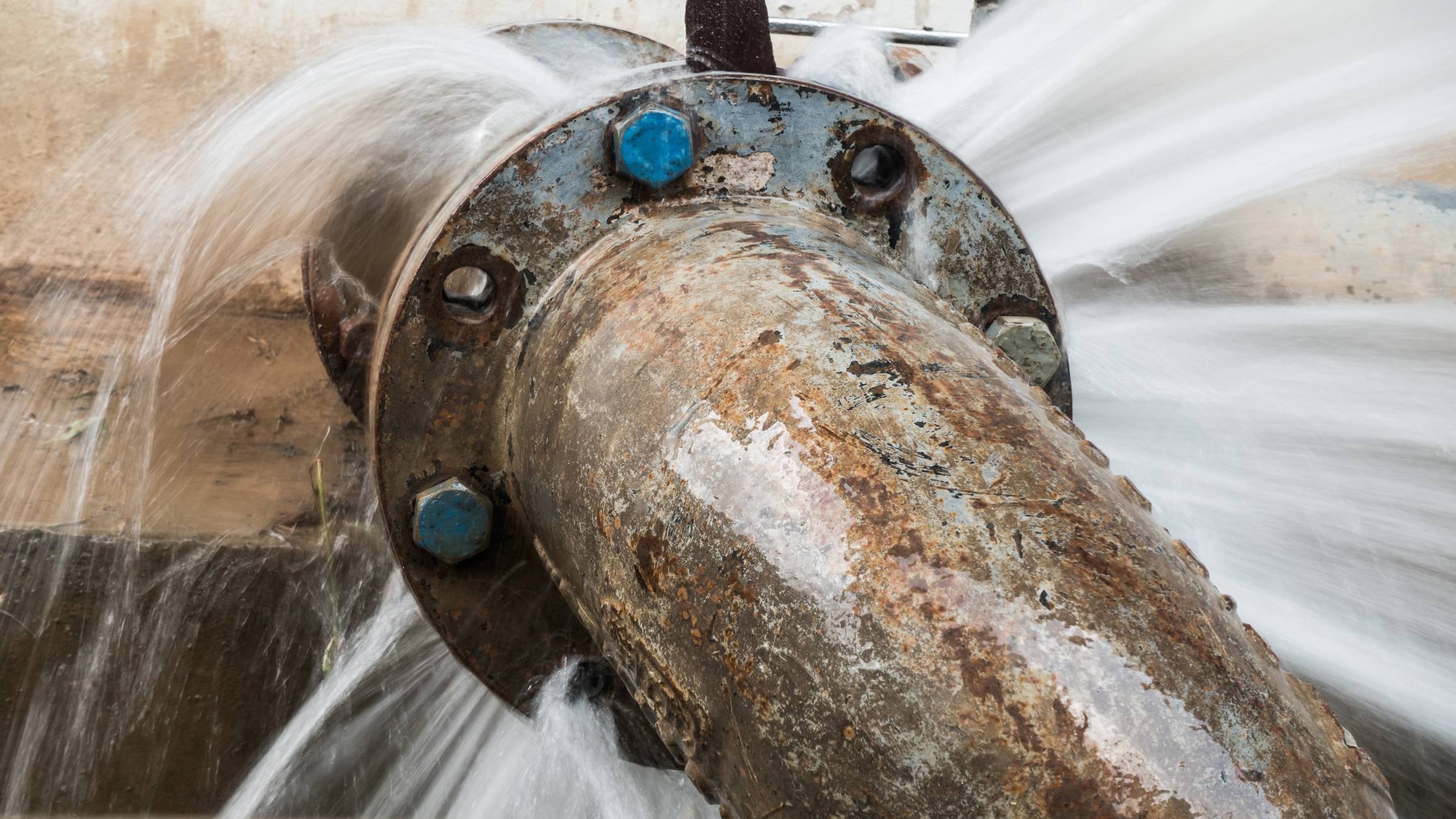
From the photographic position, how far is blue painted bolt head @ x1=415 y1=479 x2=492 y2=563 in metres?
1.15

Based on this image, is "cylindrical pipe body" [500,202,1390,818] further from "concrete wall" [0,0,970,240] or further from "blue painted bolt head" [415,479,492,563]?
"concrete wall" [0,0,970,240]

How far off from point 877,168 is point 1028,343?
27cm

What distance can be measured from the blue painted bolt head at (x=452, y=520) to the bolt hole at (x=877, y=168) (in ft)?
1.80

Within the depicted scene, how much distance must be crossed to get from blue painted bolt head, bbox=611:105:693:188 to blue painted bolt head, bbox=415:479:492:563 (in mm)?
389

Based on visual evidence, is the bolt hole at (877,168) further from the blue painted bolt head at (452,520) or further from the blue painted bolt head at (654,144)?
the blue painted bolt head at (452,520)

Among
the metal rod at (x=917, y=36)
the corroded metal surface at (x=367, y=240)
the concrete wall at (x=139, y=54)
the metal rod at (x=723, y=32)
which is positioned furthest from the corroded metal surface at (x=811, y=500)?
the concrete wall at (x=139, y=54)

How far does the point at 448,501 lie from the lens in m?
1.15

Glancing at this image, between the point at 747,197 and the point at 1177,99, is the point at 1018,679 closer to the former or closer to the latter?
the point at 747,197

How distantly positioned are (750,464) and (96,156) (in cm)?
232

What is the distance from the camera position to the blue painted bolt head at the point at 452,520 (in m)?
1.15

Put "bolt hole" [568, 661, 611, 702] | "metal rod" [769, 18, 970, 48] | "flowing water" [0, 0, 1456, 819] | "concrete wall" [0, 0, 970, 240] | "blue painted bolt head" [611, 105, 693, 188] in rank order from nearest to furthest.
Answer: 1. "blue painted bolt head" [611, 105, 693, 188]
2. "bolt hole" [568, 661, 611, 702]
3. "flowing water" [0, 0, 1456, 819]
4. "metal rod" [769, 18, 970, 48]
5. "concrete wall" [0, 0, 970, 240]

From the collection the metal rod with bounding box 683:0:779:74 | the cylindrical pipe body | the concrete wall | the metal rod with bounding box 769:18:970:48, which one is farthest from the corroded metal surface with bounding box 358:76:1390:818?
the concrete wall

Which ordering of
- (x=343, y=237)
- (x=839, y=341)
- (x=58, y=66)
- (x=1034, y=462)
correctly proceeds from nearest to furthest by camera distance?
(x=1034, y=462), (x=839, y=341), (x=343, y=237), (x=58, y=66)

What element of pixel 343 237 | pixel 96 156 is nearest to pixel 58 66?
pixel 96 156
